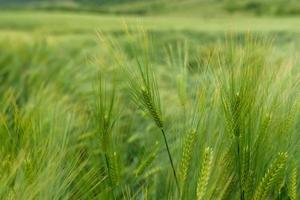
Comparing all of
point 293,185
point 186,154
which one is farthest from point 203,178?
point 293,185

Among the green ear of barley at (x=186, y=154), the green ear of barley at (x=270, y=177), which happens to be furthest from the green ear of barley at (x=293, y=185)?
the green ear of barley at (x=186, y=154)

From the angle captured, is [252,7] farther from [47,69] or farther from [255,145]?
[255,145]

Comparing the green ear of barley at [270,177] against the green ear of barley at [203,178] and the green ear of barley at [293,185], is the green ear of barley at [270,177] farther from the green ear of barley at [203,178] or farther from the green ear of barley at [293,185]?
the green ear of barley at [203,178]

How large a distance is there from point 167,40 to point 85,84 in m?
2.47

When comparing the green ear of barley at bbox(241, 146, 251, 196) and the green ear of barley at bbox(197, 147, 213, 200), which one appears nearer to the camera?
the green ear of barley at bbox(197, 147, 213, 200)

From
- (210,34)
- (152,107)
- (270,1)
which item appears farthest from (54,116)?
(270,1)

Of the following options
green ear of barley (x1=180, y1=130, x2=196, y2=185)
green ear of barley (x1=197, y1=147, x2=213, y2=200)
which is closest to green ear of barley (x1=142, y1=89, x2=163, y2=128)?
green ear of barley (x1=180, y1=130, x2=196, y2=185)

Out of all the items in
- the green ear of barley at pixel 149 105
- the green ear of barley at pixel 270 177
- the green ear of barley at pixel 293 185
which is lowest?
the green ear of barley at pixel 293 185

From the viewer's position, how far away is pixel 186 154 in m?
1.24

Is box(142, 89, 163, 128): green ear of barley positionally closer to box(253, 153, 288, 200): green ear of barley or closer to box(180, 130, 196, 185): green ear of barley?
box(180, 130, 196, 185): green ear of barley

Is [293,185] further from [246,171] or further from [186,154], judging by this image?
[186,154]

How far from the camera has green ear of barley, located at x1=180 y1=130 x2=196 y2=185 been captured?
1.23 meters

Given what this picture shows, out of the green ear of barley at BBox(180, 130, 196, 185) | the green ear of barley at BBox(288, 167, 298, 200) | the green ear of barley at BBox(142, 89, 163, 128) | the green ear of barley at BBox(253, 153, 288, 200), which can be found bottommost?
the green ear of barley at BBox(288, 167, 298, 200)

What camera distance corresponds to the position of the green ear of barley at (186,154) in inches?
48.3
